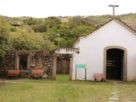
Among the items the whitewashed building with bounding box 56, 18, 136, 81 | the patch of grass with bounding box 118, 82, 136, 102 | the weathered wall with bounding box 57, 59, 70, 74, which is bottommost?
the patch of grass with bounding box 118, 82, 136, 102

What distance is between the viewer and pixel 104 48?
46.8ft

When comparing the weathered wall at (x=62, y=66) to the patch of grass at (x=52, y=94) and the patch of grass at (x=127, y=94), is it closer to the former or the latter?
the patch of grass at (x=52, y=94)

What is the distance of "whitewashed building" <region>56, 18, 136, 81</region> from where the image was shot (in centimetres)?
1412

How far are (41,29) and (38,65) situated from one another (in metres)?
39.2

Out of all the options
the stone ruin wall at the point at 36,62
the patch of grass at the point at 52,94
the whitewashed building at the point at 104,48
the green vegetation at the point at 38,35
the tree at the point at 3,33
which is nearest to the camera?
the patch of grass at the point at 52,94

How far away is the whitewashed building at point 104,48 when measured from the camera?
14125 mm

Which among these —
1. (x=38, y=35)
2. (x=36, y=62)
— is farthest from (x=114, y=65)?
(x=38, y=35)

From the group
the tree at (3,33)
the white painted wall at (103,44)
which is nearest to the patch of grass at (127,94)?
the white painted wall at (103,44)

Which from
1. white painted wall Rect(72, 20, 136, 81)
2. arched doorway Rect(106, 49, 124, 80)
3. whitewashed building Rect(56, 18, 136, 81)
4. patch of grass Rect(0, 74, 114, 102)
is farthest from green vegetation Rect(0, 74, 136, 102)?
arched doorway Rect(106, 49, 124, 80)

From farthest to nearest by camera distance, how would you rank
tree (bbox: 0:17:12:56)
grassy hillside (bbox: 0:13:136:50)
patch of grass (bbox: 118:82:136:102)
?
grassy hillside (bbox: 0:13:136:50), tree (bbox: 0:17:12:56), patch of grass (bbox: 118:82:136:102)

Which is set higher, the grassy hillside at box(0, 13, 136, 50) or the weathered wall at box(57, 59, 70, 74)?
the grassy hillside at box(0, 13, 136, 50)

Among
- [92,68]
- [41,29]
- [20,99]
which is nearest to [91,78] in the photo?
[92,68]

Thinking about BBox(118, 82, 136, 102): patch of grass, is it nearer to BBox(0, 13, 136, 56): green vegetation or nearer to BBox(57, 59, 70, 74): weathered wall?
BBox(0, 13, 136, 56): green vegetation

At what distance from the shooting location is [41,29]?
52.6 m
